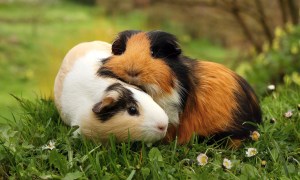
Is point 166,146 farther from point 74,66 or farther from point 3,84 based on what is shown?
point 3,84

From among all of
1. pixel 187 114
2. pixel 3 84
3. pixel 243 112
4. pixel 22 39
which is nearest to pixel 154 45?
pixel 187 114

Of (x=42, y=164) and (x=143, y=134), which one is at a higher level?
(x=143, y=134)

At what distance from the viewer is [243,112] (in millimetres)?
2520

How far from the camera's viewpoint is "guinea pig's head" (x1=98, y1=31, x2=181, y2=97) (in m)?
2.21

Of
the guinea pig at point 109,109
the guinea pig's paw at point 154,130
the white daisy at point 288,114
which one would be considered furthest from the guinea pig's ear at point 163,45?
the white daisy at point 288,114

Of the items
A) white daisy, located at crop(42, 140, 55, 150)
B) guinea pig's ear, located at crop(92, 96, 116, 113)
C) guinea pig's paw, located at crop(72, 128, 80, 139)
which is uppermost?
guinea pig's ear, located at crop(92, 96, 116, 113)

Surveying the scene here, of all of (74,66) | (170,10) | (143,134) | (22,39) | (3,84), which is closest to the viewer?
(143,134)

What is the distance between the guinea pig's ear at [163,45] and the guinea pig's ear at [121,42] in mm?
103

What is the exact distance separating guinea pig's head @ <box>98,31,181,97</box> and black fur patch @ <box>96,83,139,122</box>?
70mm

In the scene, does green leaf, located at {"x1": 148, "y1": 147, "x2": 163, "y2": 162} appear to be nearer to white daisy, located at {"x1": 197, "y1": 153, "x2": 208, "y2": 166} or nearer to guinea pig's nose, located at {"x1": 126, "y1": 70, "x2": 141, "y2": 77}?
white daisy, located at {"x1": 197, "y1": 153, "x2": 208, "y2": 166}

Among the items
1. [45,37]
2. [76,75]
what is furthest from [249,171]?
[45,37]

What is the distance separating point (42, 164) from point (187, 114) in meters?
0.71

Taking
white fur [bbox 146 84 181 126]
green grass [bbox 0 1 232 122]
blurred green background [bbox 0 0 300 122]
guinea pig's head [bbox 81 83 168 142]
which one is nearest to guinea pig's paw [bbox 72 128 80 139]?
guinea pig's head [bbox 81 83 168 142]

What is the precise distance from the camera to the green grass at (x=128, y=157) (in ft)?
7.02
